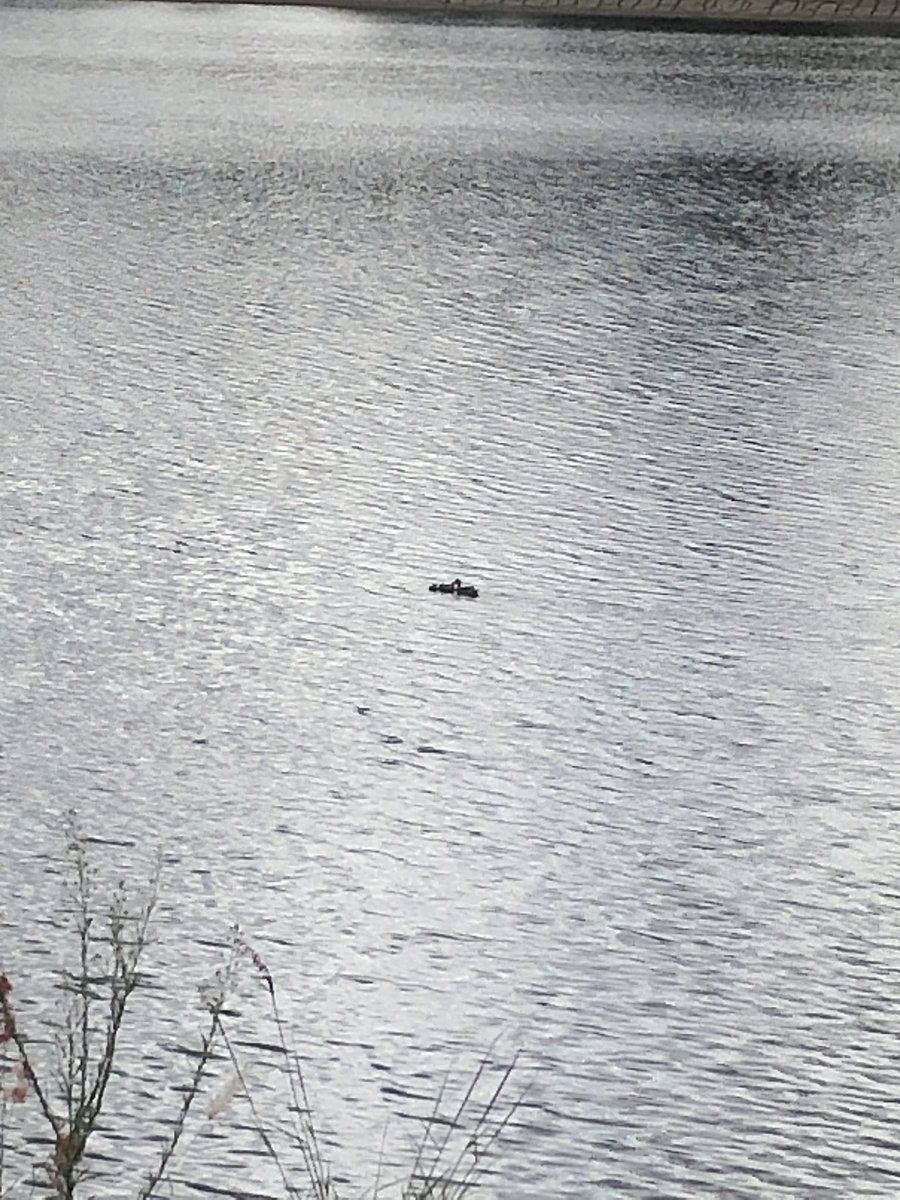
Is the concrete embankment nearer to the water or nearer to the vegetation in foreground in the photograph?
the water

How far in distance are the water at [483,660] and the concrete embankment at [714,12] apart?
27.8 ft

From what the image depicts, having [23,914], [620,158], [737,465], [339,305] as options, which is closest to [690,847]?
[23,914]

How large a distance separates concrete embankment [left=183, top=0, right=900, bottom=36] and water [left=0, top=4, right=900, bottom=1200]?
27.8 ft

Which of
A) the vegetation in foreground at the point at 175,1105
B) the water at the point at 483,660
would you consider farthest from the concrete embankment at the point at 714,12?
the vegetation in foreground at the point at 175,1105

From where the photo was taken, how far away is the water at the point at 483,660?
2164 millimetres

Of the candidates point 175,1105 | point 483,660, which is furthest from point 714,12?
point 175,1105

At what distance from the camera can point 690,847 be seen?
8.64ft

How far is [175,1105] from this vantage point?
206cm

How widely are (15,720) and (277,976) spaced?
766 mm

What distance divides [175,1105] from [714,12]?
14571 mm

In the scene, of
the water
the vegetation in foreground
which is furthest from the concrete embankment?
the vegetation in foreground

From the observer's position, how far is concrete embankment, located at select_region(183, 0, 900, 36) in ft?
50.6

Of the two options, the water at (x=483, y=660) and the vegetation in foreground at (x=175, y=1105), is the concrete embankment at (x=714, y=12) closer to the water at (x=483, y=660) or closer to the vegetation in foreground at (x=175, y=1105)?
the water at (x=483, y=660)

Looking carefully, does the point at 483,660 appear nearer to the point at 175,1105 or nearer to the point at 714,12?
the point at 175,1105
